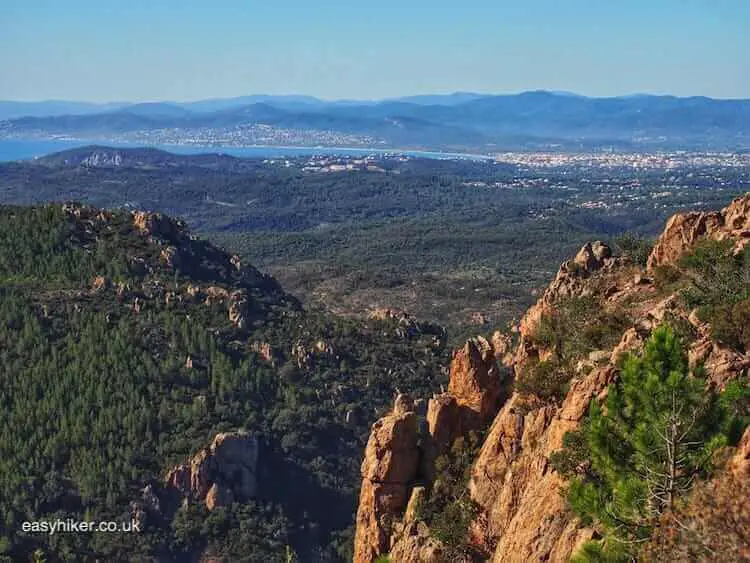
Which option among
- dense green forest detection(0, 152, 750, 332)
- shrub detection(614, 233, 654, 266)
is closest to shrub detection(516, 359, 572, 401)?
shrub detection(614, 233, 654, 266)

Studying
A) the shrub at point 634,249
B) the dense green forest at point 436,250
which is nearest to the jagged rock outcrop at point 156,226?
the dense green forest at point 436,250

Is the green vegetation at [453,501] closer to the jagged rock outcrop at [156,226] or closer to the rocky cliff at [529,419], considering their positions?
the rocky cliff at [529,419]

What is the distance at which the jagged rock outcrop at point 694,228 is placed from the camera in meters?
29.4

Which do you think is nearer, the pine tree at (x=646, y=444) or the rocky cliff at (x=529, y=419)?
the pine tree at (x=646, y=444)

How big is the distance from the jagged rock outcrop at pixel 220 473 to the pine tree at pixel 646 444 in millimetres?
26318

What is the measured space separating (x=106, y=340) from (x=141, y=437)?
26.5 ft

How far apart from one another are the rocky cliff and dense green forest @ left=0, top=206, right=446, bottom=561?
16.1 meters

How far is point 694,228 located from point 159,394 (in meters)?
27.9

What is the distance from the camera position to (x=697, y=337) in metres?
20.1

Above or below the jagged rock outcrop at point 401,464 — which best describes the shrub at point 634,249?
above

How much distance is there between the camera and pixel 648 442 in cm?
1556

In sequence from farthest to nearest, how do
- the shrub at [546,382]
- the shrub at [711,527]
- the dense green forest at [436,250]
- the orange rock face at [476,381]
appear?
the dense green forest at [436,250] → the orange rock face at [476,381] → the shrub at [546,382] → the shrub at [711,527]

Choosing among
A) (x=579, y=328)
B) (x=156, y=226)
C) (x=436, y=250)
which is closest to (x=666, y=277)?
(x=579, y=328)

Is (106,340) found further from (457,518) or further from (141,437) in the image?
(457,518)
